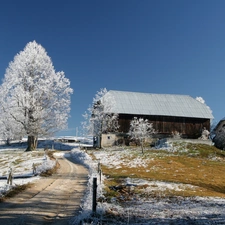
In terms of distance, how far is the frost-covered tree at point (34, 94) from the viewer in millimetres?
39812

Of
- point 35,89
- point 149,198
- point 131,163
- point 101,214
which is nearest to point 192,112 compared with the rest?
point 131,163

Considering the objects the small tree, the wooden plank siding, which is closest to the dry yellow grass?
the small tree

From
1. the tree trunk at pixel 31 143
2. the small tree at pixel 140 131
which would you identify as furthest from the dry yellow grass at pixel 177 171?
the tree trunk at pixel 31 143

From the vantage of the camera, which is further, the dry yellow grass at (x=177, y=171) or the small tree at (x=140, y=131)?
the small tree at (x=140, y=131)

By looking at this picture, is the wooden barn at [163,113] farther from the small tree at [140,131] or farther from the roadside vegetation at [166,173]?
the roadside vegetation at [166,173]

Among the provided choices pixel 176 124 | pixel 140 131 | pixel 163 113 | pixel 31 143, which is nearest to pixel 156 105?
pixel 163 113

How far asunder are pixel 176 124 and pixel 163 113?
15.0 feet

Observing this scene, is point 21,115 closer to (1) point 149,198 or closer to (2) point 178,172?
(2) point 178,172

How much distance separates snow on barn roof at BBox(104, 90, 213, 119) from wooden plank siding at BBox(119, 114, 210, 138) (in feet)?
3.42

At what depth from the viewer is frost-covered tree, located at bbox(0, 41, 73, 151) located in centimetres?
3981

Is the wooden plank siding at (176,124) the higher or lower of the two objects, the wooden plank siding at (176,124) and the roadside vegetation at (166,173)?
the higher

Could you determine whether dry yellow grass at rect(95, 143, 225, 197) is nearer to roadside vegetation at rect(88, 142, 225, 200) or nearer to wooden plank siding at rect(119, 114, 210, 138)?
roadside vegetation at rect(88, 142, 225, 200)

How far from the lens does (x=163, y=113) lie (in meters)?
68.8

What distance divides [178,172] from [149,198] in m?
17.7
